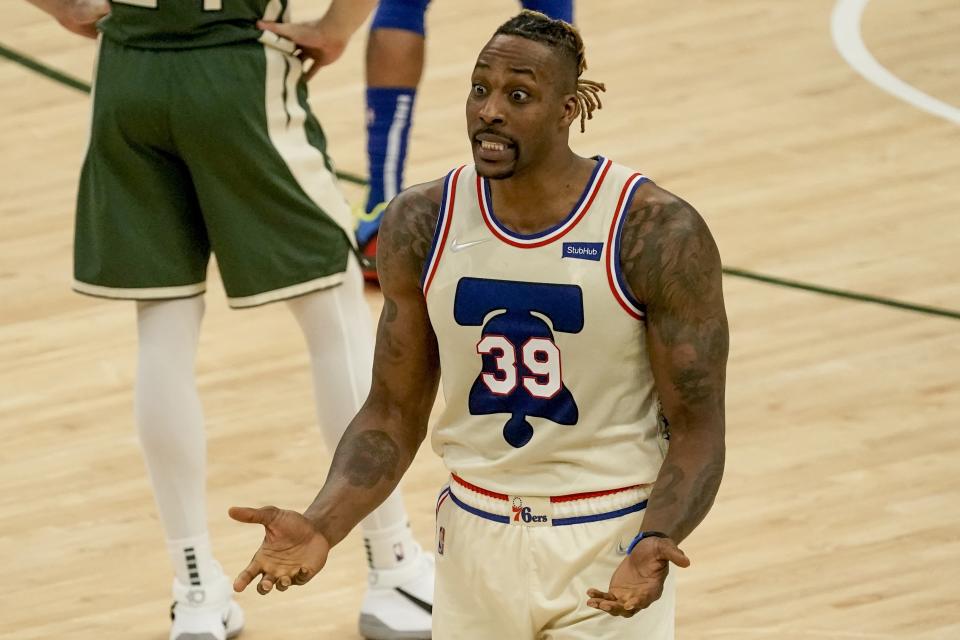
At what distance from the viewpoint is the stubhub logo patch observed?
2748 mm

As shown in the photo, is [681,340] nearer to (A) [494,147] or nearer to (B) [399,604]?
(A) [494,147]

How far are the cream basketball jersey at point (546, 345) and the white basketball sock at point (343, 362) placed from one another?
1.29m

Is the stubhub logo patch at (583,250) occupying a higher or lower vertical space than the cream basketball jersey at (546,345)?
higher

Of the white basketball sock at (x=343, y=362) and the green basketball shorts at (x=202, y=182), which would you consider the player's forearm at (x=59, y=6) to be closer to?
the green basketball shorts at (x=202, y=182)

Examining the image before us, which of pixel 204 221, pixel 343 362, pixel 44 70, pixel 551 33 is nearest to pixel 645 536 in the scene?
pixel 551 33

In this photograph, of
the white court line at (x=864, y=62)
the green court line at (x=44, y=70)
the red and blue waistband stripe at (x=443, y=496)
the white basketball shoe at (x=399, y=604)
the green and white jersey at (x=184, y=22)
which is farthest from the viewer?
the green court line at (x=44, y=70)

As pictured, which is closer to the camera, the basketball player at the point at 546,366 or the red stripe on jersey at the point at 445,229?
the basketball player at the point at 546,366

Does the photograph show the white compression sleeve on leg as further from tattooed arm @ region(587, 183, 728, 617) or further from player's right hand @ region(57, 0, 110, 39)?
tattooed arm @ region(587, 183, 728, 617)

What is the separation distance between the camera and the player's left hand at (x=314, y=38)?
4.07 m

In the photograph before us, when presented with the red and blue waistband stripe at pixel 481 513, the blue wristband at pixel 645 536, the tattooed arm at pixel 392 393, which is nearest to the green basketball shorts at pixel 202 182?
the tattooed arm at pixel 392 393

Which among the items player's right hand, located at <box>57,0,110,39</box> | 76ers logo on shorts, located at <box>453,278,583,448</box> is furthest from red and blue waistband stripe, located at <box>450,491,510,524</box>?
player's right hand, located at <box>57,0,110,39</box>

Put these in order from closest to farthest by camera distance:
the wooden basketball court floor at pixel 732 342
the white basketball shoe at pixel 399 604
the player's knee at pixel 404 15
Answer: the white basketball shoe at pixel 399 604 → the wooden basketball court floor at pixel 732 342 → the player's knee at pixel 404 15

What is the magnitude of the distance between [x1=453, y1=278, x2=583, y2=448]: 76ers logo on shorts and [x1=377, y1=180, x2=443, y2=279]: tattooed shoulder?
0.11 meters

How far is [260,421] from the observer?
5.34 m
